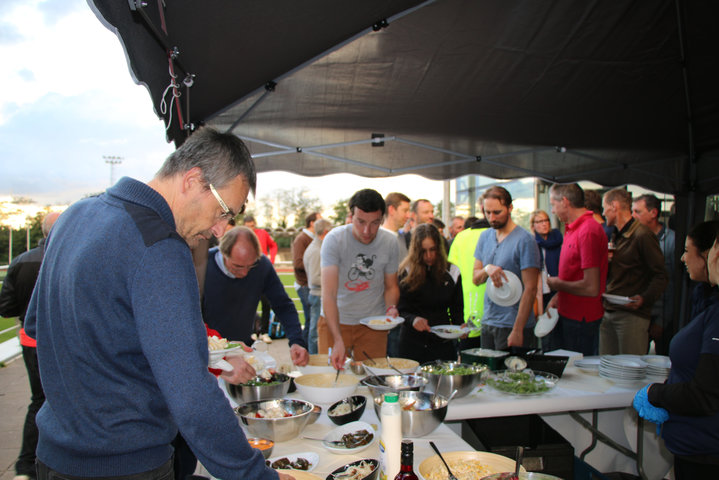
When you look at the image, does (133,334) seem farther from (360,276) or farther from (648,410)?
(360,276)

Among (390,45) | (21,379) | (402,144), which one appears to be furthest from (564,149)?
(21,379)

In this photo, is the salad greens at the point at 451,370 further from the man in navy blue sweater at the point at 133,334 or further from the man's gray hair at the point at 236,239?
the man in navy blue sweater at the point at 133,334

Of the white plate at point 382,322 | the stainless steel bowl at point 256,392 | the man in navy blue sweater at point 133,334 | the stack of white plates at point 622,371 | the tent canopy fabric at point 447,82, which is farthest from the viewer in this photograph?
the white plate at point 382,322

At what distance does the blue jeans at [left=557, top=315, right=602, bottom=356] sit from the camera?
11.9 feet

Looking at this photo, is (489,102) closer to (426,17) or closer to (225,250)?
(426,17)

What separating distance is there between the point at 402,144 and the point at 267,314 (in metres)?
4.19

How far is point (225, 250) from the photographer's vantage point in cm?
266

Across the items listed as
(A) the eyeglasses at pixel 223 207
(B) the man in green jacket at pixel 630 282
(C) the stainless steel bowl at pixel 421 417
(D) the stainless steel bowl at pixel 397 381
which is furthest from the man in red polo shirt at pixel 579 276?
(A) the eyeglasses at pixel 223 207

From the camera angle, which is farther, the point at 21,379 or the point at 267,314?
the point at 267,314

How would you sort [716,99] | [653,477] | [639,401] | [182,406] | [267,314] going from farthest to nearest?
1. [267,314]
2. [716,99]
3. [653,477]
4. [639,401]
5. [182,406]

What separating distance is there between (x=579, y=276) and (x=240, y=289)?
2.52m

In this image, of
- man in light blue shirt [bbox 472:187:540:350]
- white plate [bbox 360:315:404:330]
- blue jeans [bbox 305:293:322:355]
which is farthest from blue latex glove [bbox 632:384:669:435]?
blue jeans [bbox 305:293:322:355]

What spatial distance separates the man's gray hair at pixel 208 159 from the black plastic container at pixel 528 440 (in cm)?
190

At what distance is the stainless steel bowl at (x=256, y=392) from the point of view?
6.29 feet
